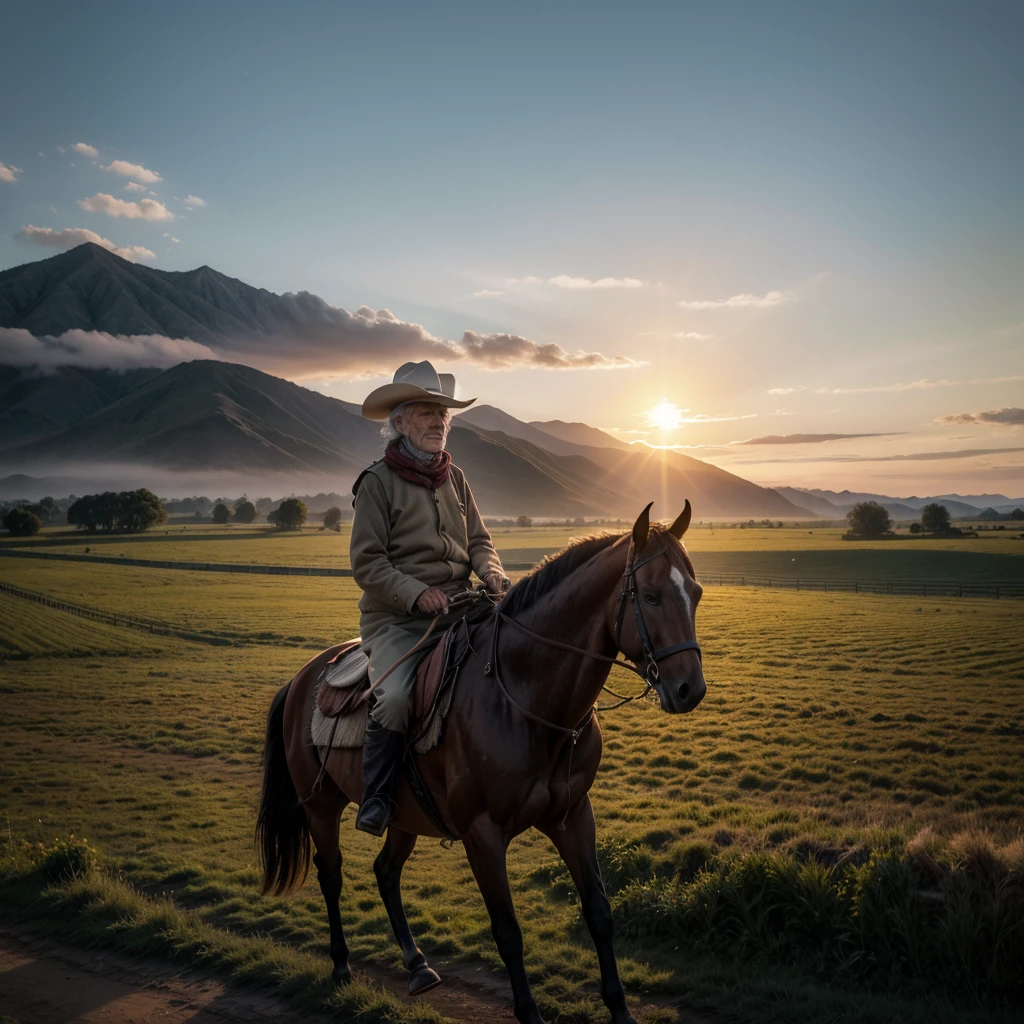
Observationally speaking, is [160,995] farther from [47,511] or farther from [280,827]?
[47,511]

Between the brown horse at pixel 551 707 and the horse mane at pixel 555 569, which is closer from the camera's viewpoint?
the brown horse at pixel 551 707

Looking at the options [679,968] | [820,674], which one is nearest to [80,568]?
[820,674]

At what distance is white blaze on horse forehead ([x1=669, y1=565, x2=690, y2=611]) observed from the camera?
12.9ft

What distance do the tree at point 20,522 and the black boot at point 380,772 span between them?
58356 millimetres

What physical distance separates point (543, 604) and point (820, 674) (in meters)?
17.4

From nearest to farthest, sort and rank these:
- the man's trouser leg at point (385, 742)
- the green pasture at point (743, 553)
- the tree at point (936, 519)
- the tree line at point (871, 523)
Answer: the man's trouser leg at point (385, 742), the green pasture at point (743, 553), the tree at point (936, 519), the tree line at point (871, 523)

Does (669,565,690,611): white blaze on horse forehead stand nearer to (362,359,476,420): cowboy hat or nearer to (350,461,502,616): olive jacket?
→ (350,461,502,616): olive jacket

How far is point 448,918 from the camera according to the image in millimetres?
7574

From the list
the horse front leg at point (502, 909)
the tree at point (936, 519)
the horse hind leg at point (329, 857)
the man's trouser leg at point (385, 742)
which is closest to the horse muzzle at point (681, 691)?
the horse front leg at point (502, 909)

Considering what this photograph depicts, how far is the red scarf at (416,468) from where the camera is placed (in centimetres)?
550

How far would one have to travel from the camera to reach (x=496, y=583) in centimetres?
575

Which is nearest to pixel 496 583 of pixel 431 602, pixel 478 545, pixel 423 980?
pixel 478 545

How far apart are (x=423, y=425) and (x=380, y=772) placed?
2.66 metres

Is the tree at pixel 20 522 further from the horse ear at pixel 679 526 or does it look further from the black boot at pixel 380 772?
the horse ear at pixel 679 526
